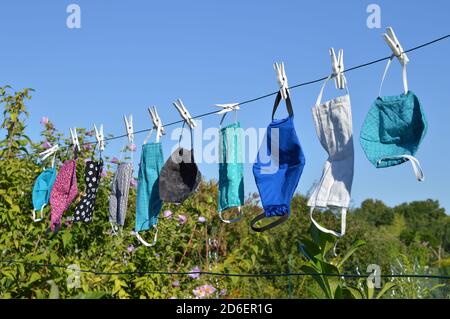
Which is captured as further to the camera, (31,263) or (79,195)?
(79,195)

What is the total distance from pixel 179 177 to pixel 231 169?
43 cm

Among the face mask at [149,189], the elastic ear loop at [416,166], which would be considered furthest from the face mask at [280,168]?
the face mask at [149,189]

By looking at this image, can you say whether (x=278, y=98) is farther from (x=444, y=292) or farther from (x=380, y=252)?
(x=380, y=252)

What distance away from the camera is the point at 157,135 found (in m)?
3.64

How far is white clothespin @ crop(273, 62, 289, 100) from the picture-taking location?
287cm

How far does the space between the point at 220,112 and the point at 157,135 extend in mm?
546

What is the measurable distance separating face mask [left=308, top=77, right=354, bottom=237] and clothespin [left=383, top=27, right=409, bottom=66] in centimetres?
27

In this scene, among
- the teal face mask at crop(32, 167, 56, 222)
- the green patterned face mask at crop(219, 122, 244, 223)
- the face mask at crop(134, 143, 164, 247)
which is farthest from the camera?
the teal face mask at crop(32, 167, 56, 222)

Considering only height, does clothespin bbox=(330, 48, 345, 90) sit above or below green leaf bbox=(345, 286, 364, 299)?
above

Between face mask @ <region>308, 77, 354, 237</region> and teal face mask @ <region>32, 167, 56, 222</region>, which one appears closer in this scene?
face mask @ <region>308, 77, 354, 237</region>

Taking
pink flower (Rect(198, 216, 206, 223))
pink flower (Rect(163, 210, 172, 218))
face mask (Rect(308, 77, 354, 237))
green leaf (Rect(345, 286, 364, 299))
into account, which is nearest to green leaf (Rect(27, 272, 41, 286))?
pink flower (Rect(163, 210, 172, 218))

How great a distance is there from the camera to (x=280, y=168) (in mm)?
2836

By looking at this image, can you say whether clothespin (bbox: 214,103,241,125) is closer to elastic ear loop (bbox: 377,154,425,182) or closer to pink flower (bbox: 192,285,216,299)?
elastic ear loop (bbox: 377,154,425,182)
